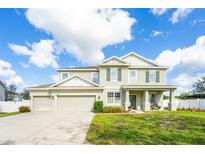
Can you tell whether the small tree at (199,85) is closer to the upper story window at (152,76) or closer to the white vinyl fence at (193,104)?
the white vinyl fence at (193,104)

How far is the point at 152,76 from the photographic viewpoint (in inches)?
995

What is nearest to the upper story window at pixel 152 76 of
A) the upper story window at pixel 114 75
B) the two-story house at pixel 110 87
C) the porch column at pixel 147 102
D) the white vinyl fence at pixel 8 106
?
the two-story house at pixel 110 87

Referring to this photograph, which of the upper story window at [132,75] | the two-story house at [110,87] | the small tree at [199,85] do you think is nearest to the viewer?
the two-story house at [110,87]

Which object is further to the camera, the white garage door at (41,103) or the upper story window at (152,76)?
the upper story window at (152,76)

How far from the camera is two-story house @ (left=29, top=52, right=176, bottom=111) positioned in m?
23.0

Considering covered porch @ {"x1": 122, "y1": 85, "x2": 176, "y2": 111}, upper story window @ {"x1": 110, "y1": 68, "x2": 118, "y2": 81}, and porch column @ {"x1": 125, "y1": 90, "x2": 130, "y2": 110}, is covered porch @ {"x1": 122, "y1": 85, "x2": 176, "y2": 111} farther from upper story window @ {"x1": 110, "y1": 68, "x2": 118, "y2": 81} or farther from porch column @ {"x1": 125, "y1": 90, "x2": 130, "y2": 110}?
upper story window @ {"x1": 110, "y1": 68, "x2": 118, "y2": 81}

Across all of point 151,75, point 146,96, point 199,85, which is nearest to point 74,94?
point 146,96

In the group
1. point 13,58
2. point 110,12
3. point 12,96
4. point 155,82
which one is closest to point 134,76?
point 155,82

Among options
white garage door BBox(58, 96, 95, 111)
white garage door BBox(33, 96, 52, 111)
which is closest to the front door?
white garage door BBox(58, 96, 95, 111)

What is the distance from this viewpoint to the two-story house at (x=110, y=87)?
75.5 ft

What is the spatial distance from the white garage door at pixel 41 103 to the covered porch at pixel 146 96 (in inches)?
358

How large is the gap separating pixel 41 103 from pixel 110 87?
8501 millimetres

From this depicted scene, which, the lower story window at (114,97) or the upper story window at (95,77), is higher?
the upper story window at (95,77)

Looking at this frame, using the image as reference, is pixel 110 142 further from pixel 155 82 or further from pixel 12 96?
pixel 12 96
